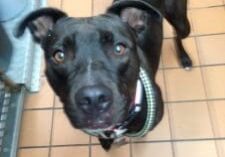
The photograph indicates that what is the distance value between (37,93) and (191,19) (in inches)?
42.3

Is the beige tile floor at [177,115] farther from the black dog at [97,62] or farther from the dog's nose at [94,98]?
the dog's nose at [94,98]

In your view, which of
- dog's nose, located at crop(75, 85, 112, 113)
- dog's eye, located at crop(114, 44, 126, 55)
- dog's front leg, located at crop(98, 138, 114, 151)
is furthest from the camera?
dog's front leg, located at crop(98, 138, 114, 151)

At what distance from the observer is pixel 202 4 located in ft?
8.06

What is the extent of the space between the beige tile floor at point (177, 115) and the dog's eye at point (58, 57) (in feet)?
2.73

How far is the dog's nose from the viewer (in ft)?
3.75

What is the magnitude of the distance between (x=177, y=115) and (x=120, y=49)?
0.90 metres

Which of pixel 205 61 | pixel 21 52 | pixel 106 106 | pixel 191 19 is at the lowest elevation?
pixel 106 106

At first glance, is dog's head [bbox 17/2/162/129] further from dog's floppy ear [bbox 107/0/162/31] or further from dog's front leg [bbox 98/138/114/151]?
dog's front leg [bbox 98/138/114/151]

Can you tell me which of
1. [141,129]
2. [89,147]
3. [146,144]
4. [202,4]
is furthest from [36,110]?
[202,4]

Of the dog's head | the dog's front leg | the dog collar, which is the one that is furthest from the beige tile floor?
the dog's head

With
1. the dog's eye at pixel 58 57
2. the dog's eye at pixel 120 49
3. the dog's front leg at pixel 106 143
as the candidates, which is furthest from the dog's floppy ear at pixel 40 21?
the dog's front leg at pixel 106 143

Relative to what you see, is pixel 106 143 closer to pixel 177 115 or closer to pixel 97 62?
pixel 177 115

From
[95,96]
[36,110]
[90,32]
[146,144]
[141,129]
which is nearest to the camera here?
[95,96]

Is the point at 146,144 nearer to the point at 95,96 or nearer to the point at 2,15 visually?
the point at 95,96
